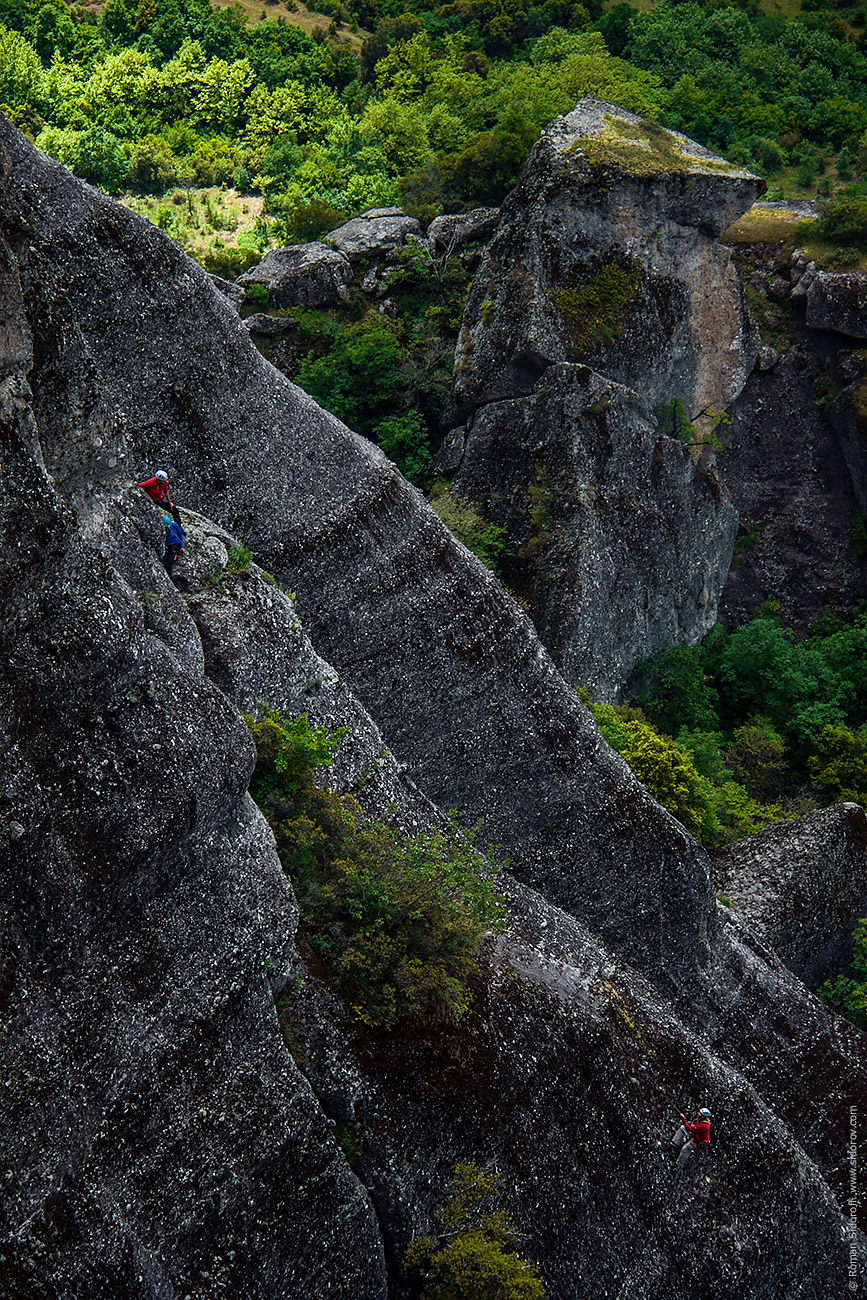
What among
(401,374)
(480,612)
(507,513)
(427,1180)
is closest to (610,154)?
(401,374)

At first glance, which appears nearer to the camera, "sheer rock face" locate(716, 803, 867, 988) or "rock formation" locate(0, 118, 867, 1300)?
"rock formation" locate(0, 118, 867, 1300)

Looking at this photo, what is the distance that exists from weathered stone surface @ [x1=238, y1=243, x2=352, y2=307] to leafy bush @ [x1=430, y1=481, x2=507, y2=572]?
1318cm

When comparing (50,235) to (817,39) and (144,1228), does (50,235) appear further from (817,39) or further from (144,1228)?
(817,39)

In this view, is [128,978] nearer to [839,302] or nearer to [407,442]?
[407,442]

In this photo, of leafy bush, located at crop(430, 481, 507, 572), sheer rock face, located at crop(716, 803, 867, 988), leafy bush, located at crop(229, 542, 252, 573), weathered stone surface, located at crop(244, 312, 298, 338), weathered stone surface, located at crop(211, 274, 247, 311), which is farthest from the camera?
weathered stone surface, located at crop(211, 274, 247, 311)

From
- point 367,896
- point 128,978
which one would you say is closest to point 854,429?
point 367,896

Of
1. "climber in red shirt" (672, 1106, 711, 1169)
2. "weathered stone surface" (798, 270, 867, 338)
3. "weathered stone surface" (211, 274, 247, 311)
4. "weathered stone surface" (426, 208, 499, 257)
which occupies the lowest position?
"climber in red shirt" (672, 1106, 711, 1169)

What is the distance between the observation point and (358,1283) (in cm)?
1731

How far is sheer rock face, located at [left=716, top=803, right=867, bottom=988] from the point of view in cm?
3600

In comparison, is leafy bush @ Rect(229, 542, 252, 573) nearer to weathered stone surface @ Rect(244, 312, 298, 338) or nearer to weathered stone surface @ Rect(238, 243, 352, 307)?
weathered stone surface @ Rect(244, 312, 298, 338)

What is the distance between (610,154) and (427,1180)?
4391 cm

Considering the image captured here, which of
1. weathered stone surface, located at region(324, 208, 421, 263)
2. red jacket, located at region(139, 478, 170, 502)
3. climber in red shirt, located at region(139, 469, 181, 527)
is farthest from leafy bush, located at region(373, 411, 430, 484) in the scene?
red jacket, located at region(139, 478, 170, 502)

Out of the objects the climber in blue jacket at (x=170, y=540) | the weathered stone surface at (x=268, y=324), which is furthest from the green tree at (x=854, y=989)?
the weathered stone surface at (x=268, y=324)

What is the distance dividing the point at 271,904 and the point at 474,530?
2733cm
